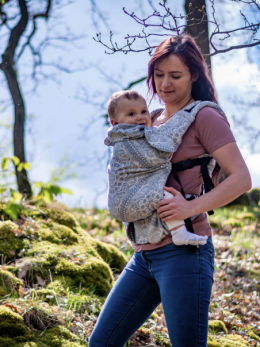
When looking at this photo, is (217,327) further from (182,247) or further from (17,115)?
(17,115)

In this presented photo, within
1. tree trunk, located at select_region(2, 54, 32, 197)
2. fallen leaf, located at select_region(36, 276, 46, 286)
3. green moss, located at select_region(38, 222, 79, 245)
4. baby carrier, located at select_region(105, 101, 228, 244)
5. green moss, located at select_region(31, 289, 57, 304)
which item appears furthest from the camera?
tree trunk, located at select_region(2, 54, 32, 197)

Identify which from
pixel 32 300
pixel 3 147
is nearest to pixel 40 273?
pixel 32 300

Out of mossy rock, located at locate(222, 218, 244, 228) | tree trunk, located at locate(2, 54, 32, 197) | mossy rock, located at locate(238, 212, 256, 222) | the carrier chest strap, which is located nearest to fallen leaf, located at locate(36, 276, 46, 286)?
the carrier chest strap

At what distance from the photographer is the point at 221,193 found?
1997 millimetres

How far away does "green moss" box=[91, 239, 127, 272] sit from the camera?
470cm

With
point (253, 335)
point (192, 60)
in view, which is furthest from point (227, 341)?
point (192, 60)

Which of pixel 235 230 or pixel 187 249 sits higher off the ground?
pixel 187 249

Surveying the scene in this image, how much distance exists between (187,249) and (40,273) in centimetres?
226

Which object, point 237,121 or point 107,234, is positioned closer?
point 107,234

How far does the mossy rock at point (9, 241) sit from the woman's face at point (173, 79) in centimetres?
265

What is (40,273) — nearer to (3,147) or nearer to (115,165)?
(115,165)

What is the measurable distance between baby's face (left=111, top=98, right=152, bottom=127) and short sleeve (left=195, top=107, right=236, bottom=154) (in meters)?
0.39

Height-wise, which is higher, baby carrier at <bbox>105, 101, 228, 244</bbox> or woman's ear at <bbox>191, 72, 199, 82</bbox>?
woman's ear at <bbox>191, 72, 199, 82</bbox>

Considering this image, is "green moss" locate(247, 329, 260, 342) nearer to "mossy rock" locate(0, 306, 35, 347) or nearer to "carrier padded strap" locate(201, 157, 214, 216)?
"mossy rock" locate(0, 306, 35, 347)
